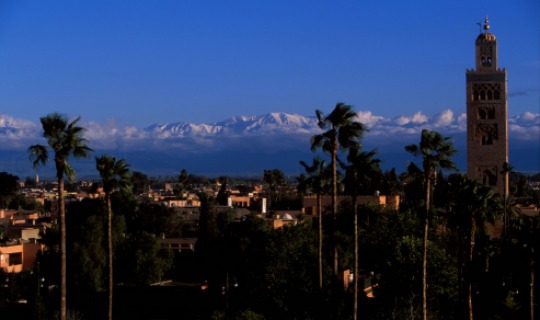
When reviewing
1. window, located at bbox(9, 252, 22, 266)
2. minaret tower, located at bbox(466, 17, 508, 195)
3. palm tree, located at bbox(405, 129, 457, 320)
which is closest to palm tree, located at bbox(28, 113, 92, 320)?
palm tree, located at bbox(405, 129, 457, 320)

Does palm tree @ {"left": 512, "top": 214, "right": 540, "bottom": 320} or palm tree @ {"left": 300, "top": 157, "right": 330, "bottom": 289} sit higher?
palm tree @ {"left": 300, "top": 157, "right": 330, "bottom": 289}

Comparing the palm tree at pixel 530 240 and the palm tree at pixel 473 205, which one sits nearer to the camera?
the palm tree at pixel 530 240

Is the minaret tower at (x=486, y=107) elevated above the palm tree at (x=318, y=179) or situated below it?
above

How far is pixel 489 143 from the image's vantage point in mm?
71812

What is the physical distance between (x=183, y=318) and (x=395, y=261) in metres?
10.4

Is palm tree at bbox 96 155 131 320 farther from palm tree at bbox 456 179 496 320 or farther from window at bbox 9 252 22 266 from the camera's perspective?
window at bbox 9 252 22 266

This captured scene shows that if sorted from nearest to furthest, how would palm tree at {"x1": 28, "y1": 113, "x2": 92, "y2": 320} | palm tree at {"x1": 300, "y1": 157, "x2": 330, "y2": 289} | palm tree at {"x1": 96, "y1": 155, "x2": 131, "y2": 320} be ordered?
palm tree at {"x1": 28, "y1": 113, "x2": 92, "y2": 320} < palm tree at {"x1": 96, "y1": 155, "x2": 131, "y2": 320} < palm tree at {"x1": 300, "y1": 157, "x2": 330, "y2": 289}

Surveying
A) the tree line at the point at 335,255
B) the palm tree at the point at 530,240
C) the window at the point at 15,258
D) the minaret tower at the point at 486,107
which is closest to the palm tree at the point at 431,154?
the tree line at the point at 335,255

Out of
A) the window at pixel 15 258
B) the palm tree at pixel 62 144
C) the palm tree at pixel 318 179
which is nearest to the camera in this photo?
the palm tree at pixel 62 144

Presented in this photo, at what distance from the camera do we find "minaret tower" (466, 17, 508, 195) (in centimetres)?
7144

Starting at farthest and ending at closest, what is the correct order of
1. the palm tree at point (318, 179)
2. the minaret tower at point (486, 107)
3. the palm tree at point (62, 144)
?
1. the minaret tower at point (486, 107)
2. the palm tree at point (318, 179)
3. the palm tree at point (62, 144)

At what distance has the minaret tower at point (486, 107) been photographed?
71438 mm

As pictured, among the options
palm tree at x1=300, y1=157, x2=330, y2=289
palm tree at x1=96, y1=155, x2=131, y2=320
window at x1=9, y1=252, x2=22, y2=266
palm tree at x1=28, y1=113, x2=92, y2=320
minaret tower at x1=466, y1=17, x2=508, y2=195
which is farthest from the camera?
minaret tower at x1=466, y1=17, x2=508, y2=195

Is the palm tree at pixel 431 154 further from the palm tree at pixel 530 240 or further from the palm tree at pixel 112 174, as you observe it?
the palm tree at pixel 112 174
